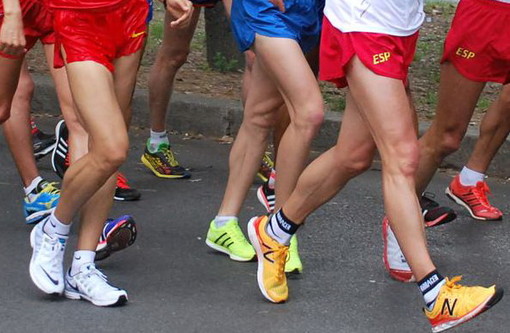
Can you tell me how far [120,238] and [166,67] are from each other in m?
2.18

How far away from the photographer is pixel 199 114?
882 cm

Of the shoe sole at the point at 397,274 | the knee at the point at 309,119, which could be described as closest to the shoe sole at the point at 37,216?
the knee at the point at 309,119

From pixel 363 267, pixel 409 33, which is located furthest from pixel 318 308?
pixel 409 33

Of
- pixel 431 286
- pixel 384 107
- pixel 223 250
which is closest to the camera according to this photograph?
pixel 431 286

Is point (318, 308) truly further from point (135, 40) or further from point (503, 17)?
point (503, 17)

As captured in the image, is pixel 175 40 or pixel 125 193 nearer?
pixel 125 193

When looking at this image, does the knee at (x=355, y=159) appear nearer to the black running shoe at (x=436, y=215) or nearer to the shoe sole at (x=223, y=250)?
the shoe sole at (x=223, y=250)

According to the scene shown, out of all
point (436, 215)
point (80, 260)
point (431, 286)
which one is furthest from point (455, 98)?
point (80, 260)

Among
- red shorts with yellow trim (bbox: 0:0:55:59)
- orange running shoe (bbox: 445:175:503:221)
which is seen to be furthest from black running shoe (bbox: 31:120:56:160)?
orange running shoe (bbox: 445:175:503:221)

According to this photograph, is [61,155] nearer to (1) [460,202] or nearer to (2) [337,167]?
(1) [460,202]

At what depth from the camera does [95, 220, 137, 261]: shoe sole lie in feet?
17.9

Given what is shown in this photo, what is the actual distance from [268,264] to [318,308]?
11.1 inches

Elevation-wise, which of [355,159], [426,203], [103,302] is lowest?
[426,203]

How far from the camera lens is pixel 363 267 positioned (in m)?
5.77
